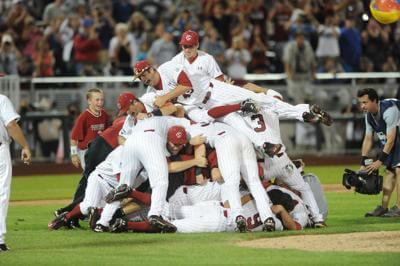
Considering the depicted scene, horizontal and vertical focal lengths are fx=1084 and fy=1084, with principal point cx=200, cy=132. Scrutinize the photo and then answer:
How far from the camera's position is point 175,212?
42.1 feet

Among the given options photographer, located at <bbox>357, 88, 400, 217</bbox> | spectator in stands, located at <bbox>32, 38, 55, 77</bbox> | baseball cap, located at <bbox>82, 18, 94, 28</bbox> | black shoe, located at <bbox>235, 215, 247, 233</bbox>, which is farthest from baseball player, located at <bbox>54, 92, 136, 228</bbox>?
baseball cap, located at <bbox>82, 18, 94, 28</bbox>

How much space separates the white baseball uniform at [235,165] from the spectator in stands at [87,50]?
10.5 m

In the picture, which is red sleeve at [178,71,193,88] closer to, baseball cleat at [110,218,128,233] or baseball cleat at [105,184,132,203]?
baseball cleat at [105,184,132,203]

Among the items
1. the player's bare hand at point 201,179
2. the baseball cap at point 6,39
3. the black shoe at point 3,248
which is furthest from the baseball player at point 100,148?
the baseball cap at point 6,39

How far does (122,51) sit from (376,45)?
20.2 feet

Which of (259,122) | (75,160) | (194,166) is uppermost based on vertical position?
(259,122)

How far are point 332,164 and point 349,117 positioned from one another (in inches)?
45.6

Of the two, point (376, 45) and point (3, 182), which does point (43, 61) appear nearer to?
point (376, 45)

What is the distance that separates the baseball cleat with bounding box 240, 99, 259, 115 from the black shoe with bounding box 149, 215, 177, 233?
1.73m

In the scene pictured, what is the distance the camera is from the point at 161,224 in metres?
12.3

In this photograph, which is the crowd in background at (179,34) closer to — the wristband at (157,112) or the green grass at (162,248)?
the green grass at (162,248)

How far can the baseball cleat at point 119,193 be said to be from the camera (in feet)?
40.2

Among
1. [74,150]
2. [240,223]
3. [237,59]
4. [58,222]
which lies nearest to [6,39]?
[237,59]

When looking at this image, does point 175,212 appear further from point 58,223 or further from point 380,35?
point 380,35
